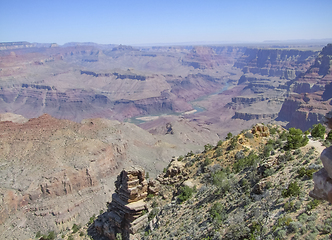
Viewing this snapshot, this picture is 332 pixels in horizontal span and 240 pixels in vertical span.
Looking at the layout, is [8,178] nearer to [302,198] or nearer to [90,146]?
[90,146]

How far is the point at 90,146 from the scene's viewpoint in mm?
71188

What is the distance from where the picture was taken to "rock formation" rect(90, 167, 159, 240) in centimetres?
2594

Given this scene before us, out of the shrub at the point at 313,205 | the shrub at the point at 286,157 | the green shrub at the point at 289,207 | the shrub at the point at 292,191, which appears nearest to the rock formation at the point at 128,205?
the shrub at the point at 286,157

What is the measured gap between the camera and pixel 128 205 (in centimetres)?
2655

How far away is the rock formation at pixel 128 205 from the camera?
25.9 metres

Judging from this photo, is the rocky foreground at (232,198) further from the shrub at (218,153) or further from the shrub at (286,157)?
the shrub at (218,153)

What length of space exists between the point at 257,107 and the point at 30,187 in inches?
6093

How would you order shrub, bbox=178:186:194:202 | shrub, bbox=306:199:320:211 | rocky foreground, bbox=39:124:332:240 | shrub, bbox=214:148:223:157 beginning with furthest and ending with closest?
shrub, bbox=214:148:223:157, shrub, bbox=178:186:194:202, rocky foreground, bbox=39:124:332:240, shrub, bbox=306:199:320:211

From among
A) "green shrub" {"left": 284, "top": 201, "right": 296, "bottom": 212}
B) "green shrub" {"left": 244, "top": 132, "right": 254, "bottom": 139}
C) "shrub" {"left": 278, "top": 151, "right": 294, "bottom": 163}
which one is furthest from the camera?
"green shrub" {"left": 244, "top": 132, "right": 254, "bottom": 139}

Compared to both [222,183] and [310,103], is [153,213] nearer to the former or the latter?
[222,183]

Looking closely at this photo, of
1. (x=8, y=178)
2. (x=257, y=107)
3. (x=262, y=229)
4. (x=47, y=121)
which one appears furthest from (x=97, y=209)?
(x=257, y=107)

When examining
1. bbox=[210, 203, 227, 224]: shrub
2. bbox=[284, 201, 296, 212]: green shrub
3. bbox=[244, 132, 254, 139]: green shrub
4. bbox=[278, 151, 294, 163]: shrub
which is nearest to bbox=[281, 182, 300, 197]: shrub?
bbox=[284, 201, 296, 212]: green shrub

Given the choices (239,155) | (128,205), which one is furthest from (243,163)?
(128,205)

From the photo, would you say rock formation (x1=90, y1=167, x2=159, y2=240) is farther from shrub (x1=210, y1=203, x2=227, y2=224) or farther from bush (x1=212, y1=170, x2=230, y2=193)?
shrub (x1=210, y1=203, x2=227, y2=224)
